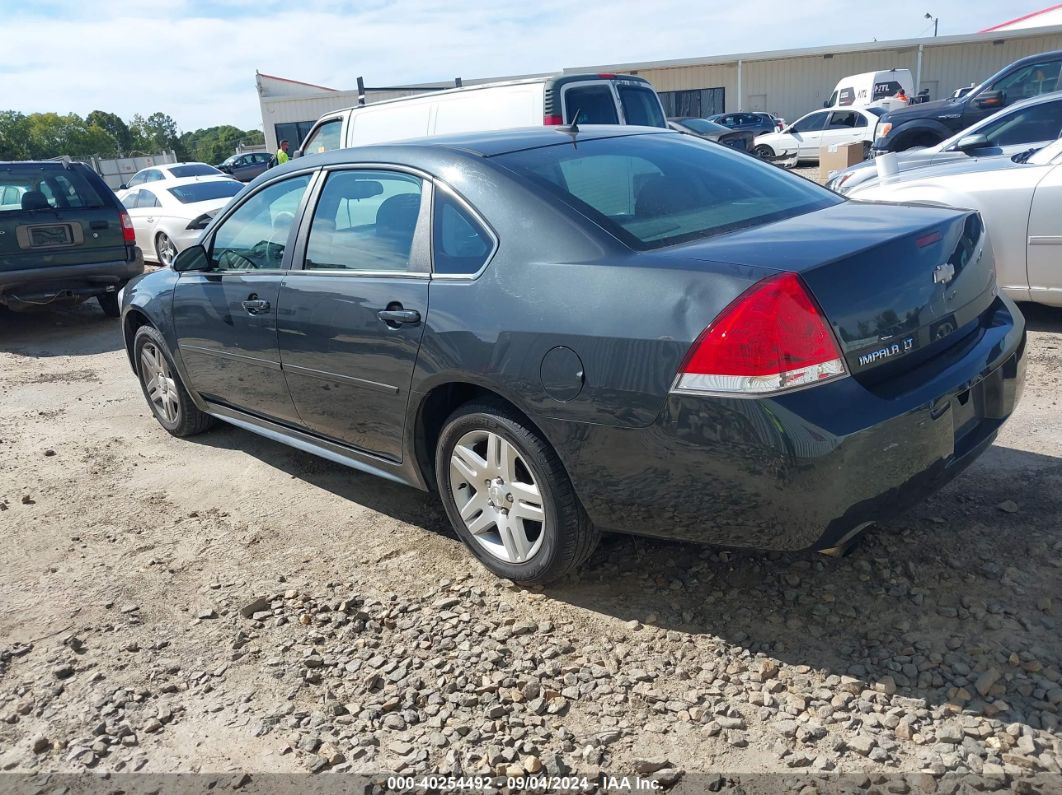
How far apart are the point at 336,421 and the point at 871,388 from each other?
220cm

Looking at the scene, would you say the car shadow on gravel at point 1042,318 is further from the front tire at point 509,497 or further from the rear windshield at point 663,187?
the front tire at point 509,497

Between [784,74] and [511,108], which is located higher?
[784,74]

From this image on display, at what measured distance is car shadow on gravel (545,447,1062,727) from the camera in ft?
8.54

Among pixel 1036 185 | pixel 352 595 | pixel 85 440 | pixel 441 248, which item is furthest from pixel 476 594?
pixel 1036 185

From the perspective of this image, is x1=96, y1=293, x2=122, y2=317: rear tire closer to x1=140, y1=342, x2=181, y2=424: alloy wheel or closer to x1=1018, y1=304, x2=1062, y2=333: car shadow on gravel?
x1=140, y1=342, x2=181, y2=424: alloy wheel

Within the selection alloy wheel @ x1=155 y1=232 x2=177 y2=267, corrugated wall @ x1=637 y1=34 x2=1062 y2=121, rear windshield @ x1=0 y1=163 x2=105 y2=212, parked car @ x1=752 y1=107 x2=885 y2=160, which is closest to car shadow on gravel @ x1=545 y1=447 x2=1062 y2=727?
rear windshield @ x1=0 y1=163 x2=105 y2=212

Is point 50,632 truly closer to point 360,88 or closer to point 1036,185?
point 1036,185

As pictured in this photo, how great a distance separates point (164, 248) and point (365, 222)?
9890 mm

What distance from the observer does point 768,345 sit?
243 centimetres

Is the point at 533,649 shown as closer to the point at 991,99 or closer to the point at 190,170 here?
the point at 991,99

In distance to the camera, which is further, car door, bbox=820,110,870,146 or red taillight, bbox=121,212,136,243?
car door, bbox=820,110,870,146

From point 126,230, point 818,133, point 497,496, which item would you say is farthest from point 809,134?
point 497,496

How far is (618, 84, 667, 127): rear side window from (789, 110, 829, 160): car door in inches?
603

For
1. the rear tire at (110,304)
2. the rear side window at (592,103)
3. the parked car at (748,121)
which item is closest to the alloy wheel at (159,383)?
the rear tire at (110,304)
